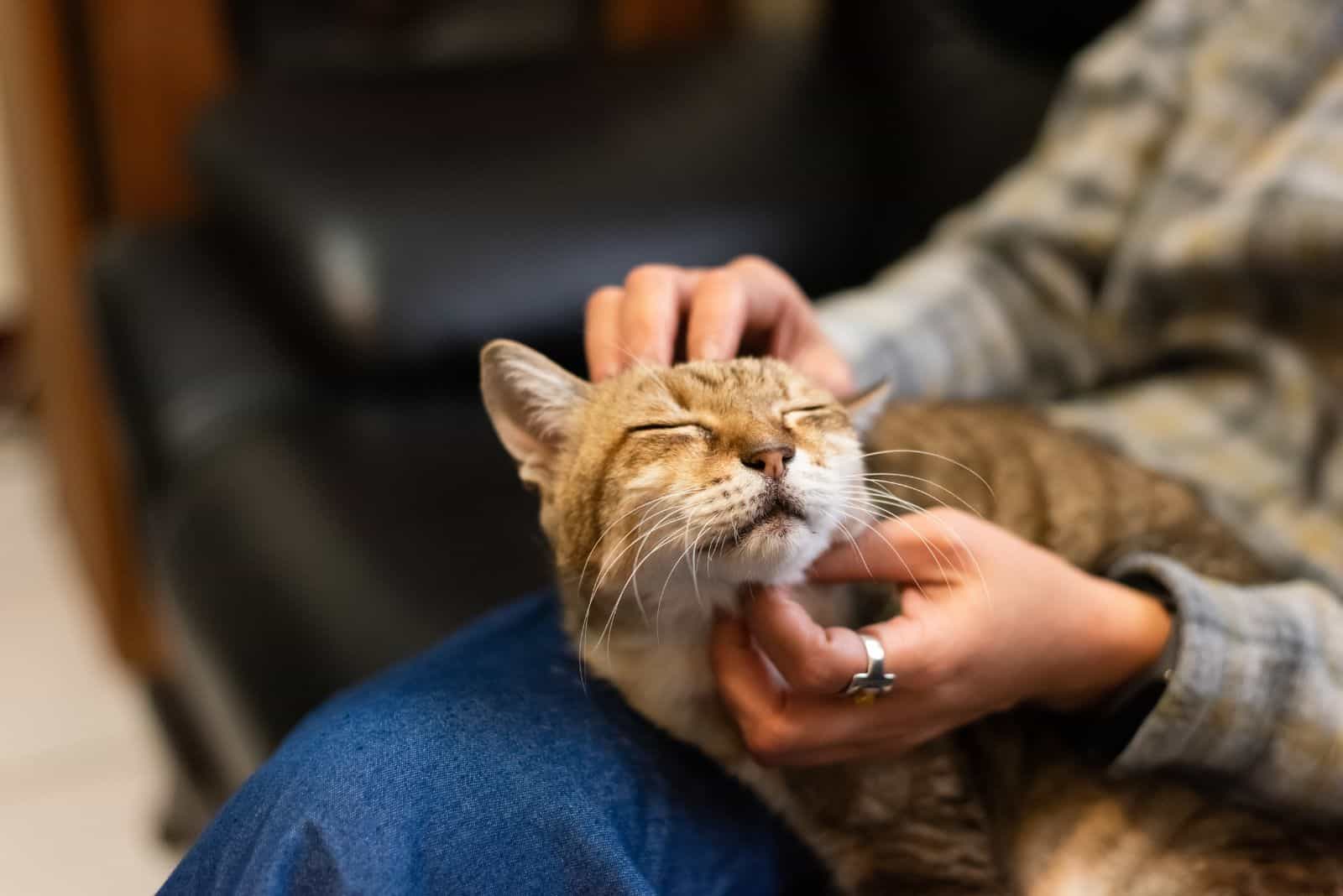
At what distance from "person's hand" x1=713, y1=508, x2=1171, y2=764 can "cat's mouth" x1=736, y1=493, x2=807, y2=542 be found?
5cm

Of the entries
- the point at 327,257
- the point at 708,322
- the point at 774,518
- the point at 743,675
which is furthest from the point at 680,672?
the point at 327,257

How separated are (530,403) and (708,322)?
152mm

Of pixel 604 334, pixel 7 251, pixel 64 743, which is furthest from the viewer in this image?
pixel 7 251

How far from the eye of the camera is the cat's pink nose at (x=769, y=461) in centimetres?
74

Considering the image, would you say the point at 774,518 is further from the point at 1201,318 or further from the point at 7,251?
the point at 7,251

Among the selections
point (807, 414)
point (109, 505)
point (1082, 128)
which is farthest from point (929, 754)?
point (109, 505)

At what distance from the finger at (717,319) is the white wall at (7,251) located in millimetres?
1984

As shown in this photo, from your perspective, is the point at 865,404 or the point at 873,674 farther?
the point at 865,404

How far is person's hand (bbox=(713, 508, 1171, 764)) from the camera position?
2.42 feet

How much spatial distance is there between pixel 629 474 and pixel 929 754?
0.33 m

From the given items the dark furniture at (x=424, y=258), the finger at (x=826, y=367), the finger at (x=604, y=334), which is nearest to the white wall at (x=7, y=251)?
the dark furniture at (x=424, y=258)

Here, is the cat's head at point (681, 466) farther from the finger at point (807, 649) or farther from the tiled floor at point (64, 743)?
the tiled floor at point (64, 743)

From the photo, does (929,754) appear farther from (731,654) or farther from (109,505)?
(109,505)

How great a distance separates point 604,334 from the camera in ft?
3.06
